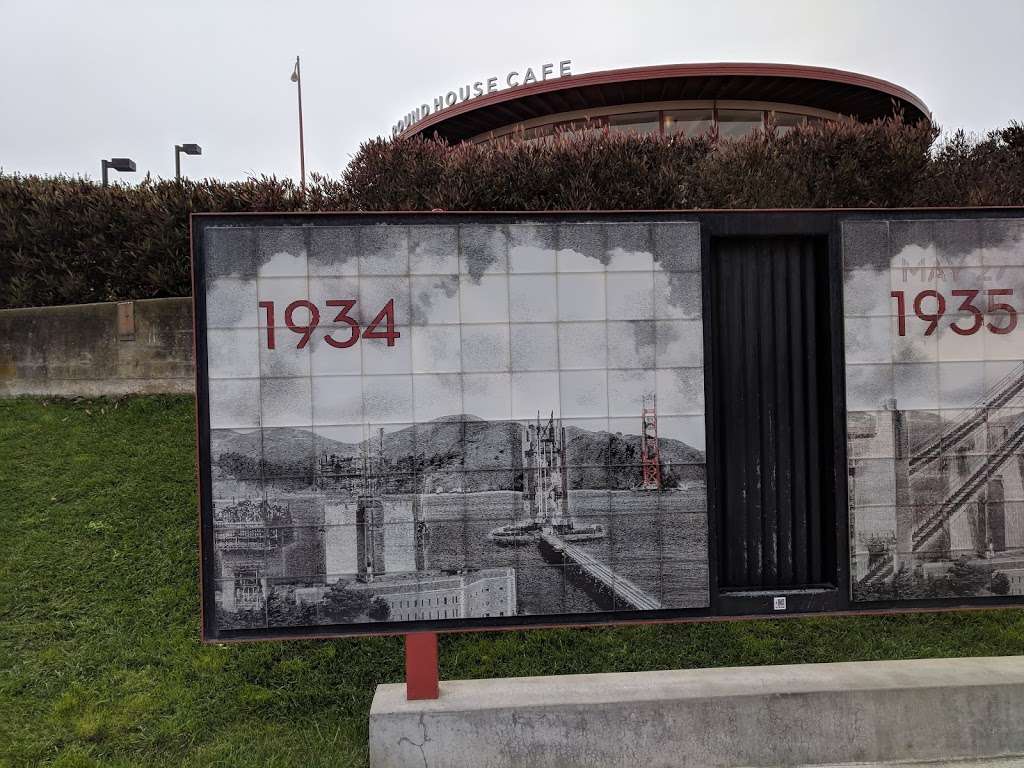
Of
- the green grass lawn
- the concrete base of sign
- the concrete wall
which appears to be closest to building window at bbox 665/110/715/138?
the concrete wall

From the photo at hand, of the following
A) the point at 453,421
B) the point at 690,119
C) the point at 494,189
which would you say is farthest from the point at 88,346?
the point at 690,119

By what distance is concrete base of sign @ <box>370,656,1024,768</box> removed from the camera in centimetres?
489

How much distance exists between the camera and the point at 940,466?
16.5ft

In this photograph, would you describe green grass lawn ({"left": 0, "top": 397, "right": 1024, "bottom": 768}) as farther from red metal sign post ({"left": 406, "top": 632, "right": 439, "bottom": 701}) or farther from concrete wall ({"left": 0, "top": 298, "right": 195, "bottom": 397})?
concrete wall ({"left": 0, "top": 298, "right": 195, "bottom": 397})

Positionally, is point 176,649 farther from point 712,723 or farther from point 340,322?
point 712,723

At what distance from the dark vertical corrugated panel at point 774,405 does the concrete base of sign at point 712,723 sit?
0.89 m

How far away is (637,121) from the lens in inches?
648

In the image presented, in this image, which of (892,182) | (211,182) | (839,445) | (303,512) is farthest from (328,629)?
(892,182)

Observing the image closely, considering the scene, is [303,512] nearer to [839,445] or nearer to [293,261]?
[293,261]

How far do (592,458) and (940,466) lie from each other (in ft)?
8.56

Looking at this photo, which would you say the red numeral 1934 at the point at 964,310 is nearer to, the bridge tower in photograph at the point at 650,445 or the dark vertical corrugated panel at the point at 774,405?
the dark vertical corrugated panel at the point at 774,405

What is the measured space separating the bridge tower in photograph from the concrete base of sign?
1649 mm

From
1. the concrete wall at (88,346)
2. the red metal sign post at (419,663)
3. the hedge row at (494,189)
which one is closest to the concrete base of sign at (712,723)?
the red metal sign post at (419,663)

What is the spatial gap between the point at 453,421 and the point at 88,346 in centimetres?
767
